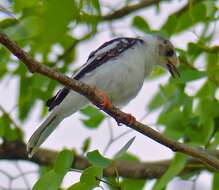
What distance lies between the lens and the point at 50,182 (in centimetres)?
175

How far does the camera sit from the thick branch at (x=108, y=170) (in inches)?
103

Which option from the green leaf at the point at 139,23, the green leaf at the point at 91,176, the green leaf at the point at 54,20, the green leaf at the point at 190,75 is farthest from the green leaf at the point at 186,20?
the green leaf at the point at 54,20

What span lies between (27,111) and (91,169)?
4.45 ft

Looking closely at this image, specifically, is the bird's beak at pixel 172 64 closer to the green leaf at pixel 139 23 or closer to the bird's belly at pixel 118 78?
the bird's belly at pixel 118 78

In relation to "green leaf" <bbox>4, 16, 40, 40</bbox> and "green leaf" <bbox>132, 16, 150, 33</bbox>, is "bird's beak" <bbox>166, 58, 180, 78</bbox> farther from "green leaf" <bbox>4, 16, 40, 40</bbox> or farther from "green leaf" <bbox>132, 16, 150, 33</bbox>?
"green leaf" <bbox>4, 16, 40, 40</bbox>

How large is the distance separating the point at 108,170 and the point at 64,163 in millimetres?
820

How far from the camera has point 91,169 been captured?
1591mm

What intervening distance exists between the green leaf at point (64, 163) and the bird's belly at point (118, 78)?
0.90 meters

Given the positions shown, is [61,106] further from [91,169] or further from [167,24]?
[91,169]

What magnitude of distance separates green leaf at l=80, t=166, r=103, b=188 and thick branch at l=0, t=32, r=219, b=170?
208 mm

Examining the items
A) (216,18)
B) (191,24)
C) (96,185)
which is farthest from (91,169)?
(191,24)

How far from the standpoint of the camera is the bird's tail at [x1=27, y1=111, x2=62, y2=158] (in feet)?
7.93

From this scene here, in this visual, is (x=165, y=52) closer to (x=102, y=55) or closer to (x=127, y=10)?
(x=127, y=10)

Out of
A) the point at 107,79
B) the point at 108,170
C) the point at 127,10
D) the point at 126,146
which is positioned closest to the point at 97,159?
the point at 126,146
